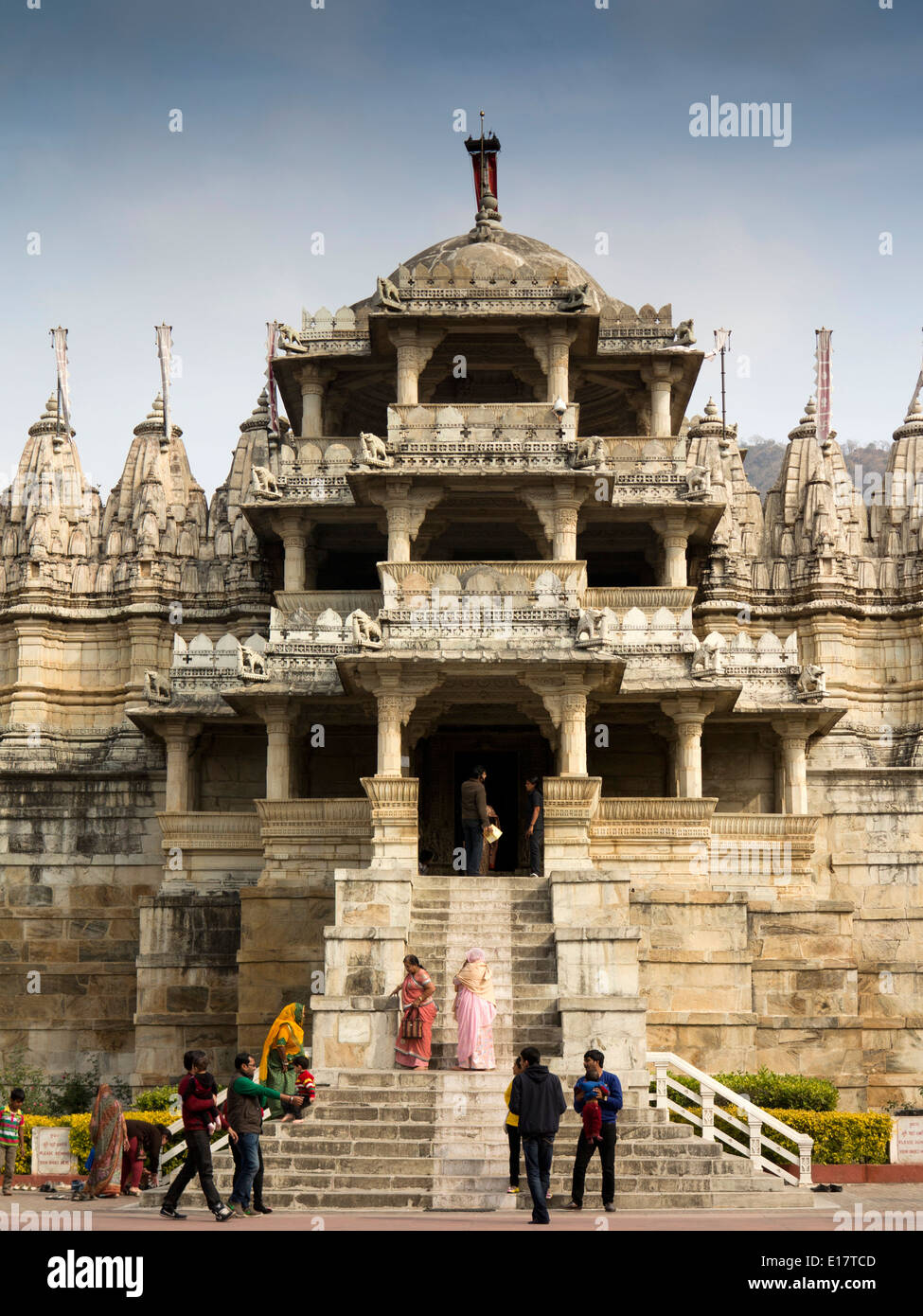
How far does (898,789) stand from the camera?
32938 mm

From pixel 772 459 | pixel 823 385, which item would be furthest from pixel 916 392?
pixel 772 459

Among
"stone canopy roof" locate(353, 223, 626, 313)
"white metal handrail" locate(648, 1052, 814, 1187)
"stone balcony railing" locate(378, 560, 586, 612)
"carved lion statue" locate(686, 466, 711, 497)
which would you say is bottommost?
"white metal handrail" locate(648, 1052, 814, 1187)

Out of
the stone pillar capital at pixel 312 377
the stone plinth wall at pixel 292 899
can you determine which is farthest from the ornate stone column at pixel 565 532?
the stone pillar capital at pixel 312 377

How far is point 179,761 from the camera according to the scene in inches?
1287

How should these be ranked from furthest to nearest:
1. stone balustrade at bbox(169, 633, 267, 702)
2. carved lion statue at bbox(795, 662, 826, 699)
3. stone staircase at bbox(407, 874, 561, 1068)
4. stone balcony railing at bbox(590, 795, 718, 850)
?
stone balustrade at bbox(169, 633, 267, 702), carved lion statue at bbox(795, 662, 826, 699), stone balcony railing at bbox(590, 795, 718, 850), stone staircase at bbox(407, 874, 561, 1068)

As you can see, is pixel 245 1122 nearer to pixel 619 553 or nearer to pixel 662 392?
pixel 619 553

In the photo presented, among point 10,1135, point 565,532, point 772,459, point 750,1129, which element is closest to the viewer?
point 750,1129

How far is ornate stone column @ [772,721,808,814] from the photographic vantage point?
32.0 metres

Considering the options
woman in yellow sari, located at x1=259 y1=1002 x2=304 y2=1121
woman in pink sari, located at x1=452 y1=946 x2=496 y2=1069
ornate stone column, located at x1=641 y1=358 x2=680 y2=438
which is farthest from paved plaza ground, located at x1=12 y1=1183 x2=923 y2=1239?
ornate stone column, located at x1=641 y1=358 x2=680 y2=438

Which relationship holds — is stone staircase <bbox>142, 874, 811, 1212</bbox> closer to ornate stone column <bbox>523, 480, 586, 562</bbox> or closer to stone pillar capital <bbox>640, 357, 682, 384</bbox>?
ornate stone column <bbox>523, 480, 586, 562</bbox>

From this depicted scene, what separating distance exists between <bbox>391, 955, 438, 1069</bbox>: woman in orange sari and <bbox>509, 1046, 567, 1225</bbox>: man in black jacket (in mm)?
4633

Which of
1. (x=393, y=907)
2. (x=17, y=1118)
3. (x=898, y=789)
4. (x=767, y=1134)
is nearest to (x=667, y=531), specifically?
(x=898, y=789)

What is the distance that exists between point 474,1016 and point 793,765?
434 inches
